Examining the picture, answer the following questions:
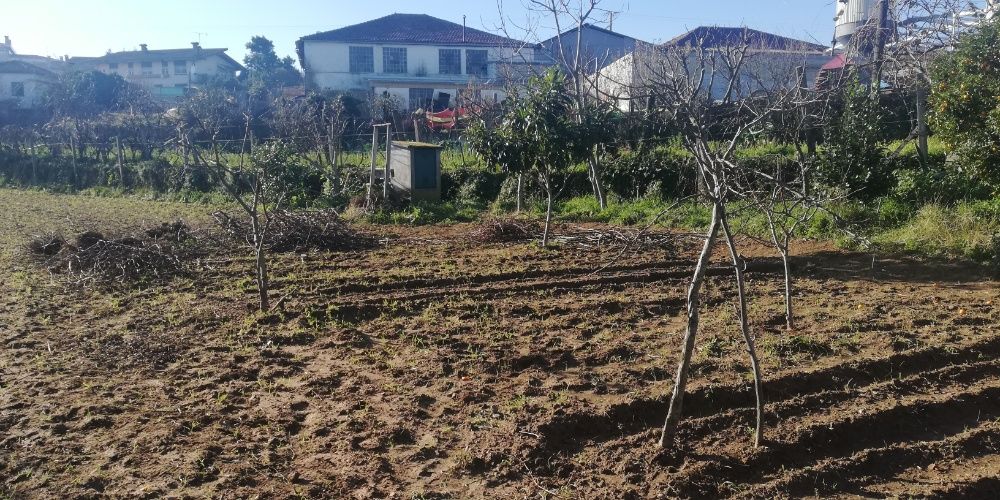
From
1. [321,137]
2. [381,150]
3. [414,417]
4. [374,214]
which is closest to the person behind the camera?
[414,417]

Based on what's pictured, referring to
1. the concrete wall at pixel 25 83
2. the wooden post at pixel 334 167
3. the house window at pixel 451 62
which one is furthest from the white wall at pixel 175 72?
the wooden post at pixel 334 167

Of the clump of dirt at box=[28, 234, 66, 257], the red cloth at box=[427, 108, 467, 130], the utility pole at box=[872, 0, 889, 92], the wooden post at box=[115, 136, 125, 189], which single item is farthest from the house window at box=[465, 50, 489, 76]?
the clump of dirt at box=[28, 234, 66, 257]

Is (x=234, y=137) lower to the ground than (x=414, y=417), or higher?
higher

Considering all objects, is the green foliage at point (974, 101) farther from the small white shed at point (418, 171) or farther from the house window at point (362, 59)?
the house window at point (362, 59)

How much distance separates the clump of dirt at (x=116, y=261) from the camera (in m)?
8.81

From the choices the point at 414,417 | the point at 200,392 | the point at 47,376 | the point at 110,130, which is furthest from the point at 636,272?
the point at 110,130

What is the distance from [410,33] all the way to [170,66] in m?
18.9

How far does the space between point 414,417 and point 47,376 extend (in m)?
2.96

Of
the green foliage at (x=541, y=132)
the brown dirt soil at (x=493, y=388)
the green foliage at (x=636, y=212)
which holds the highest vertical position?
the green foliage at (x=541, y=132)

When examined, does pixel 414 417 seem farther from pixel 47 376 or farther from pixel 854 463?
pixel 47 376

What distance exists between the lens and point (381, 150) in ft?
63.2

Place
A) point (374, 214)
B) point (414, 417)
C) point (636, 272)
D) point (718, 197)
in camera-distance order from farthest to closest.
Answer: point (374, 214) → point (636, 272) → point (414, 417) → point (718, 197)

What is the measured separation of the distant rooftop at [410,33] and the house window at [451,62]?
50 centimetres

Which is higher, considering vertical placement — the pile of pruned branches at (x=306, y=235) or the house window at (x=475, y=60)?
the house window at (x=475, y=60)
